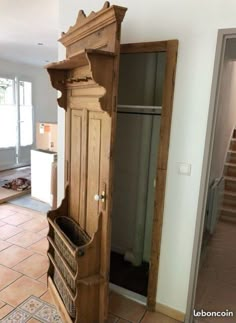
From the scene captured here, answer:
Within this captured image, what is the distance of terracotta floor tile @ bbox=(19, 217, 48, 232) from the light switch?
2.28 m

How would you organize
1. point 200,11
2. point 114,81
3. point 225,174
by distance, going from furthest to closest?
point 225,174
point 200,11
point 114,81

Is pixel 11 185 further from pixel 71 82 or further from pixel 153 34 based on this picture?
pixel 153 34

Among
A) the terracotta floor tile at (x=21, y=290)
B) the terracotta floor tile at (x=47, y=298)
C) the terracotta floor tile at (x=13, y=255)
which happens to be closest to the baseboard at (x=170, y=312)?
A: the terracotta floor tile at (x=47, y=298)

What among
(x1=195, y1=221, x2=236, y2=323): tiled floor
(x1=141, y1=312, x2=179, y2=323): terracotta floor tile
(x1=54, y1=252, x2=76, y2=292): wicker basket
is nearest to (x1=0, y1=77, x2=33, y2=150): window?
(x1=54, y1=252, x2=76, y2=292): wicker basket

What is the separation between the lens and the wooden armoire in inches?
61.0

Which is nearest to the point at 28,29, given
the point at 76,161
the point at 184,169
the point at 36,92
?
the point at 76,161

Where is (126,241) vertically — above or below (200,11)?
below

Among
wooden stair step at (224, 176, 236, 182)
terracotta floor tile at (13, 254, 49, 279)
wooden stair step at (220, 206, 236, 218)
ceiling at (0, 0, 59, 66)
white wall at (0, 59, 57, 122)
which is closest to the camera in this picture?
terracotta floor tile at (13, 254, 49, 279)

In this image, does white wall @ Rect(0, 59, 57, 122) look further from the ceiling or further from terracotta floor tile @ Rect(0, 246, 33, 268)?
terracotta floor tile @ Rect(0, 246, 33, 268)

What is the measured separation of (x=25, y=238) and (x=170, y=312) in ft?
6.27

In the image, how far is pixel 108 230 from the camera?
1.70 meters

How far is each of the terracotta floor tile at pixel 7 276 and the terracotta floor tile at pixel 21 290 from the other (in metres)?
0.05

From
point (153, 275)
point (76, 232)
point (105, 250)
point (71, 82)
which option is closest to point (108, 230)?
point (105, 250)

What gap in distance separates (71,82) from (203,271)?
2314 mm
